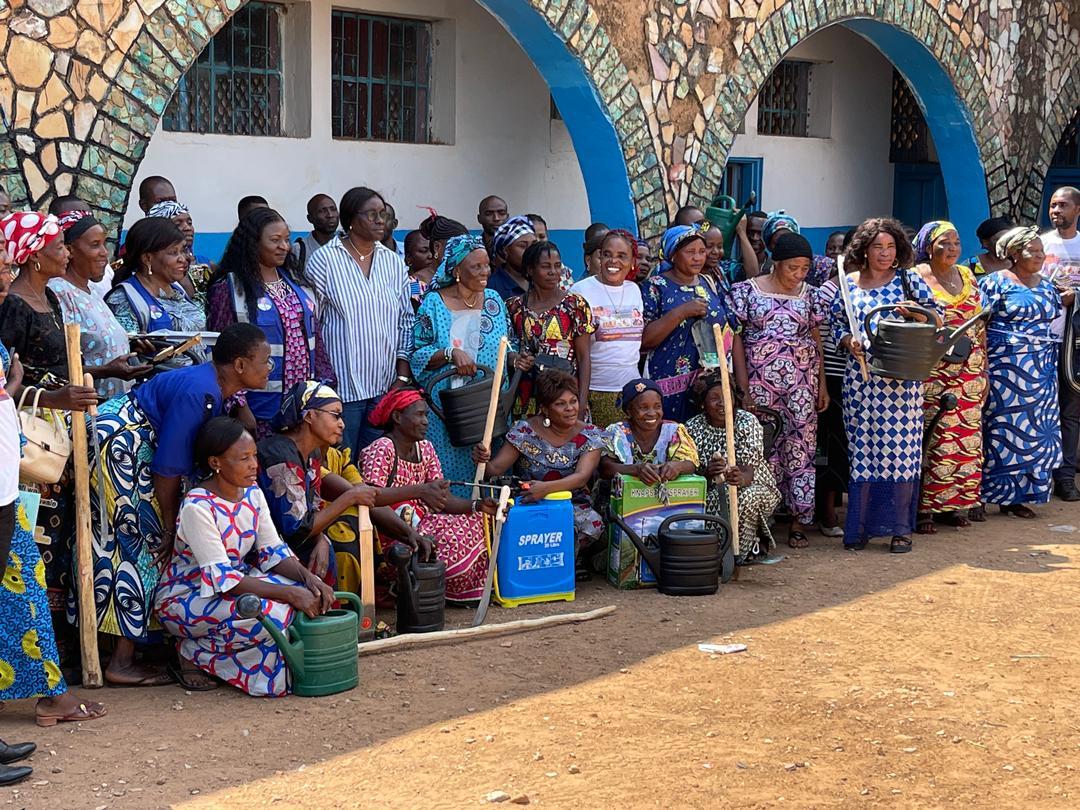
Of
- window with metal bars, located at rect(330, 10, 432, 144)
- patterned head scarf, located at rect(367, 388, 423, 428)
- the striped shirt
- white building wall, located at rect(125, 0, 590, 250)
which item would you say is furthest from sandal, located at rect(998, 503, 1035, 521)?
window with metal bars, located at rect(330, 10, 432, 144)

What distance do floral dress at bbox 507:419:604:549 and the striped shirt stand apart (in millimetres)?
669

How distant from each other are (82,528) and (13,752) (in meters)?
0.89

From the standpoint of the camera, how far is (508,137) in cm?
1090

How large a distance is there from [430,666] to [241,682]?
2.39 feet

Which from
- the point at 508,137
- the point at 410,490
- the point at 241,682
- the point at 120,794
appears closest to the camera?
the point at 120,794

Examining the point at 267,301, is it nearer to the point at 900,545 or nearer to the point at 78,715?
the point at 78,715

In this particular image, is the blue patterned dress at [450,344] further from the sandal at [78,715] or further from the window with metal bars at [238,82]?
the window with metal bars at [238,82]

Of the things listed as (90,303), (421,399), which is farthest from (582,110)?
(90,303)

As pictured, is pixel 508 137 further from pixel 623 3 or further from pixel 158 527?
pixel 158 527

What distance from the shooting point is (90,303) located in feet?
17.6

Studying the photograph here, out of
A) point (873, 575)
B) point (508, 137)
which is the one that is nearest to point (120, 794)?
point (873, 575)

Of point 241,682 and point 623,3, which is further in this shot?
point 623,3

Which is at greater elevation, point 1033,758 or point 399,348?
point 399,348

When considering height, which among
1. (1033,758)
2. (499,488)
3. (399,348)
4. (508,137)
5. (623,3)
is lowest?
(1033,758)
